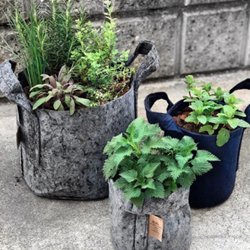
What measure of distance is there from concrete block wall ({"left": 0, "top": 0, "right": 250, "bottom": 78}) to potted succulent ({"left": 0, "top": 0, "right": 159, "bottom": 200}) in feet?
2.04

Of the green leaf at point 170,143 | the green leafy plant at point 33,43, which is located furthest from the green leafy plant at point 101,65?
the green leaf at point 170,143

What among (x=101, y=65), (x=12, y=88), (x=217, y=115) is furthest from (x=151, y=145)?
(x=12, y=88)

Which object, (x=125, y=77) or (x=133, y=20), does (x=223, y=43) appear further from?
(x=125, y=77)

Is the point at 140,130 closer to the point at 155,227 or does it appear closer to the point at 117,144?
the point at 117,144

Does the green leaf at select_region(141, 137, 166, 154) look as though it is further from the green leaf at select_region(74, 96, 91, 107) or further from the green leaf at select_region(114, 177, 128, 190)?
the green leaf at select_region(74, 96, 91, 107)

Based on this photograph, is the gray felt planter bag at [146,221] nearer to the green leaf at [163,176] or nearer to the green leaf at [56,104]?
the green leaf at [163,176]

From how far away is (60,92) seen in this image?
1879 millimetres

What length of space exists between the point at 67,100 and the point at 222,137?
0.63m

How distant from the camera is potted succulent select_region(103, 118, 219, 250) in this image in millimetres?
1662

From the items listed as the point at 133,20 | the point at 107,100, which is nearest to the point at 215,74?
the point at 133,20

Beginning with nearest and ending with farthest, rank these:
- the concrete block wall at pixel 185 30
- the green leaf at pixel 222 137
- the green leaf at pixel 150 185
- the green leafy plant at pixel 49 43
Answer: the green leaf at pixel 150 185 < the green leaf at pixel 222 137 < the green leafy plant at pixel 49 43 < the concrete block wall at pixel 185 30

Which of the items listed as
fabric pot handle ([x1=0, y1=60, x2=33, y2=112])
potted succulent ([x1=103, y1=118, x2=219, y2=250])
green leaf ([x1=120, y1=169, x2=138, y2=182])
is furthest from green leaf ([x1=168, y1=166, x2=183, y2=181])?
fabric pot handle ([x1=0, y1=60, x2=33, y2=112])

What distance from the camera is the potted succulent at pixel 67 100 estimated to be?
190 cm

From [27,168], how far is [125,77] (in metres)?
0.61
